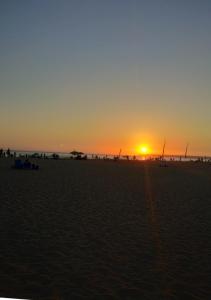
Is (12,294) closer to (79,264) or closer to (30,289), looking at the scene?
(30,289)

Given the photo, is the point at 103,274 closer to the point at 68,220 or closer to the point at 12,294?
the point at 12,294

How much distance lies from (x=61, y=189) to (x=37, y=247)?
25.8 ft

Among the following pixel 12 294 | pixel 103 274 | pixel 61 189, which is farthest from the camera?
pixel 61 189

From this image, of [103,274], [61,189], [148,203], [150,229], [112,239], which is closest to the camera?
[103,274]

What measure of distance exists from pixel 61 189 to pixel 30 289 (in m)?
9.66

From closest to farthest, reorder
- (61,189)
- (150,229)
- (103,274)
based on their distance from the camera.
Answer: (103,274) < (150,229) < (61,189)

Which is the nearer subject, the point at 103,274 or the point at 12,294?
the point at 12,294

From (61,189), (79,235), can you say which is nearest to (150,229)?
(79,235)

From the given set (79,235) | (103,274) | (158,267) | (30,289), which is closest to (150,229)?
(79,235)

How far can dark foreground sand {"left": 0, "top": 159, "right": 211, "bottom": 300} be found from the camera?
15.7 ft

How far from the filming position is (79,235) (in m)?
7.28

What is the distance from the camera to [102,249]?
6457 millimetres

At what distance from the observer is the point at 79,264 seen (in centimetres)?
561

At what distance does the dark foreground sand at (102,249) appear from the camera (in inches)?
188
